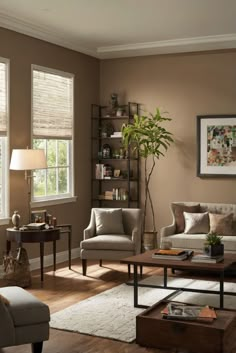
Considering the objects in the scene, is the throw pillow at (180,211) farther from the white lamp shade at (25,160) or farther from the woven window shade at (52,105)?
the white lamp shade at (25,160)

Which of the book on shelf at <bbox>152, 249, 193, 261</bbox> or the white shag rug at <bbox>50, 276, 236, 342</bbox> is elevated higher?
the book on shelf at <bbox>152, 249, 193, 261</bbox>

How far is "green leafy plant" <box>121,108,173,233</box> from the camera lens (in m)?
8.26

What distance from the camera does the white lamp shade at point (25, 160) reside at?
6.79 metres

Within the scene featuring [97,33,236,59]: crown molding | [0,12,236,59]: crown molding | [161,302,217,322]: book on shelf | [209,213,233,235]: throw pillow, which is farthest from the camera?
[97,33,236,59]: crown molding

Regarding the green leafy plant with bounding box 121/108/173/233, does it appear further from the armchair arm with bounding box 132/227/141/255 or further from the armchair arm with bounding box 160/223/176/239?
the armchair arm with bounding box 132/227/141/255

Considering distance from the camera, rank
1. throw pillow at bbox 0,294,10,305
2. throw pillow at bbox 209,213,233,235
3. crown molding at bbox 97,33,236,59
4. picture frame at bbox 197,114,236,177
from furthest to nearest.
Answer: picture frame at bbox 197,114,236,177
crown molding at bbox 97,33,236,59
throw pillow at bbox 209,213,233,235
throw pillow at bbox 0,294,10,305

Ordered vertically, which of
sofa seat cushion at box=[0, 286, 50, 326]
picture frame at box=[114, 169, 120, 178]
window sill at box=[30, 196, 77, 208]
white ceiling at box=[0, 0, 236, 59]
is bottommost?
sofa seat cushion at box=[0, 286, 50, 326]

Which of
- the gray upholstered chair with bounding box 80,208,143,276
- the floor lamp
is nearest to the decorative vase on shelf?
the floor lamp

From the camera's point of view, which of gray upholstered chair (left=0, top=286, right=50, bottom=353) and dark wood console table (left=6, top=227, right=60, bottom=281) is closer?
gray upholstered chair (left=0, top=286, right=50, bottom=353)

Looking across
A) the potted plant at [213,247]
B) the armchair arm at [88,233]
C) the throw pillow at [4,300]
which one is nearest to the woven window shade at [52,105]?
the armchair arm at [88,233]

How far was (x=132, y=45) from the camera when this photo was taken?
8438mm

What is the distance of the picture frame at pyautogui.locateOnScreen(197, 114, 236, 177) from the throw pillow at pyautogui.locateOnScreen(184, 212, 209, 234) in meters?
0.92

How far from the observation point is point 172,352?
4.34 metres

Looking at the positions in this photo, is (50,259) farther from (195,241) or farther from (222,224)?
(222,224)
